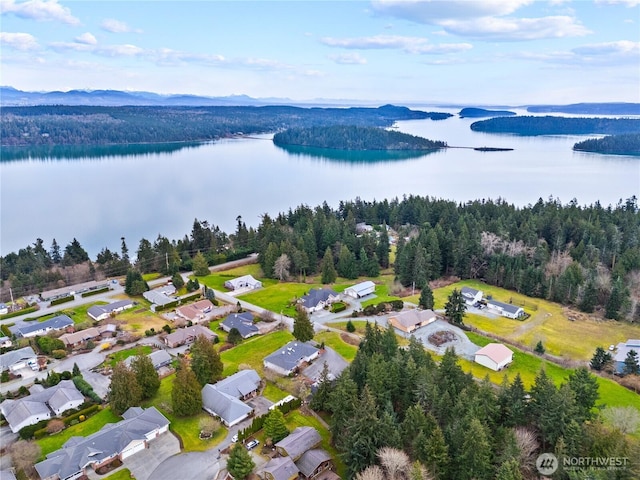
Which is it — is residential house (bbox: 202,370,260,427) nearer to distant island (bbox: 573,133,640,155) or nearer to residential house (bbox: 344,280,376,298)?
residential house (bbox: 344,280,376,298)

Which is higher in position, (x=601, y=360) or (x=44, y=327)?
(x=601, y=360)

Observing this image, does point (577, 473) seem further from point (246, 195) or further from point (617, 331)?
point (246, 195)

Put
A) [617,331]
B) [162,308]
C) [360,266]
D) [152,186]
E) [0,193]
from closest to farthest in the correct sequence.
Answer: [617,331], [162,308], [360,266], [0,193], [152,186]

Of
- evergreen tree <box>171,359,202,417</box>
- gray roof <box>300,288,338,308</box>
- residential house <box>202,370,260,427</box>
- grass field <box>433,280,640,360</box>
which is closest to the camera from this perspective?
residential house <box>202,370,260,427</box>

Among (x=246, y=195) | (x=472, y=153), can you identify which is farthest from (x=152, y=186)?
(x=472, y=153)

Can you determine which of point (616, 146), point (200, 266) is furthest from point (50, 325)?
point (616, 146)

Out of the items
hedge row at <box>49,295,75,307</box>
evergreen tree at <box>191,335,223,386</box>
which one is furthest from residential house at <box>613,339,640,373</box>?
hedge row at <box>49,295,75,307</box>

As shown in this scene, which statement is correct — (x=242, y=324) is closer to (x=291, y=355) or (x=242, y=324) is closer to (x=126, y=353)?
(x=291, y=355)
